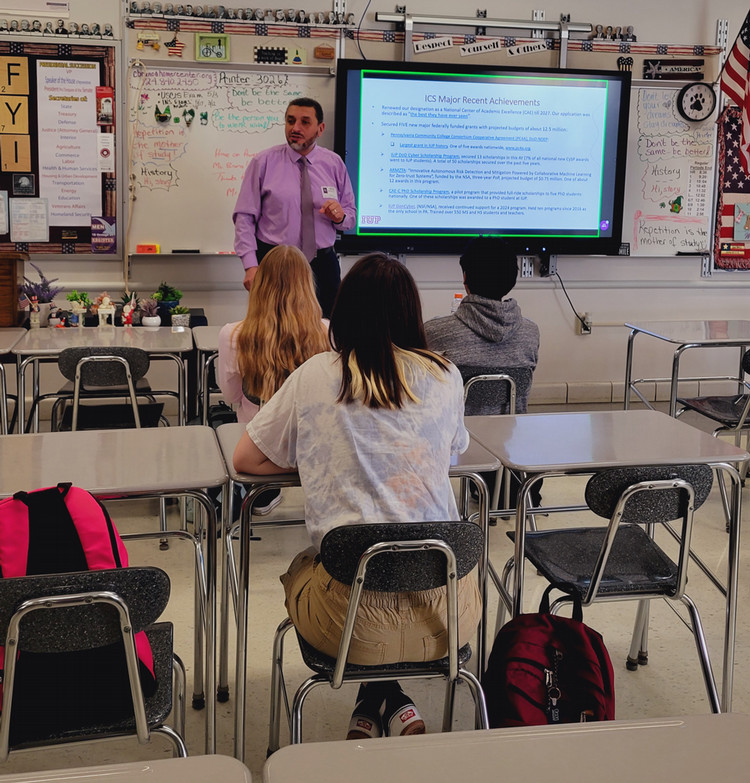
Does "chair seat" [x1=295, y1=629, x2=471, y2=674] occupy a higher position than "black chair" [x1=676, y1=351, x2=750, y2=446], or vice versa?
"black chair" [x1=676, y1=351, x2=750, y2=446]

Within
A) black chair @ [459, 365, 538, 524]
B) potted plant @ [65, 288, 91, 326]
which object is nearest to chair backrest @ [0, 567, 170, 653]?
black chair @ [459, 365, 538, 524]

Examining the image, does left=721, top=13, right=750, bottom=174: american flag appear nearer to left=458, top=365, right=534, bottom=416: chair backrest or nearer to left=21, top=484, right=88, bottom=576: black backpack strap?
left=458, top=365, right=534, bottom=416: chair backrest

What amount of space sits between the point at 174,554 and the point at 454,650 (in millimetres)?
1810

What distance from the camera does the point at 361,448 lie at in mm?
1843

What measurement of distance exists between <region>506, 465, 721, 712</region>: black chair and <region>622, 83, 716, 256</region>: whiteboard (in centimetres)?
381

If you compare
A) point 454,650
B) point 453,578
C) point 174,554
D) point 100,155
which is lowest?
point 174,554

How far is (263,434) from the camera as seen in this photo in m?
1.94

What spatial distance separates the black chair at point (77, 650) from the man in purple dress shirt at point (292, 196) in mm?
3328

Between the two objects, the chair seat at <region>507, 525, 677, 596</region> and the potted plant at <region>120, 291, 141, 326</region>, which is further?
the potted plant at <region>120, 291, 141, 326</region>

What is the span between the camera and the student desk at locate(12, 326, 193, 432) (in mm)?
3488

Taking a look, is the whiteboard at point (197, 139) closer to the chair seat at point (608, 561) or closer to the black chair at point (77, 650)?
the chair seat at point (608, 561)

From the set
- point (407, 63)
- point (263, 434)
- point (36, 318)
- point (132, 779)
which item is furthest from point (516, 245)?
point (132, 779)

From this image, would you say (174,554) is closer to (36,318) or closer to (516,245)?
(36,318)

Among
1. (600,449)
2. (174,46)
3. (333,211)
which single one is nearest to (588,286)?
(333,211)
